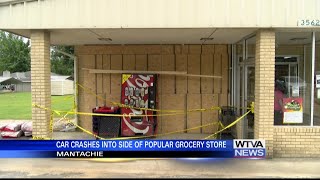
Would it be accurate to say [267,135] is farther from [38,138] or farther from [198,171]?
[38,138]

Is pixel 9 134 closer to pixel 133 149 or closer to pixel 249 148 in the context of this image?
pixel 133 149

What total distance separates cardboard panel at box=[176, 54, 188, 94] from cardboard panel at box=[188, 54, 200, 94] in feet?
0.40

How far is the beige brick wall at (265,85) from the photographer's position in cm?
834

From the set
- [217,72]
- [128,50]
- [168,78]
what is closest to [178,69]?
[168,78]

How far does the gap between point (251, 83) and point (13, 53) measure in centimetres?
6213

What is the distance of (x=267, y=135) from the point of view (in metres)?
8.45

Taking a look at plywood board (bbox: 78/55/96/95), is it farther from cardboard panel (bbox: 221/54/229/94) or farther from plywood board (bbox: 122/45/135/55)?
cardboard panel (bbox: 221/54/229/94)

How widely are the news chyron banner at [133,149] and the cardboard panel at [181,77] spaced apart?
4.34 m

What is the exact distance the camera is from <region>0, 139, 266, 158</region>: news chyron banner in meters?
7.48

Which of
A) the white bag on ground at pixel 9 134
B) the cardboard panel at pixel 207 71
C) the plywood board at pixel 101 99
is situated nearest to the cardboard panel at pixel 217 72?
the cardboard panel at pixel 207 71

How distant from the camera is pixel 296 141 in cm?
856

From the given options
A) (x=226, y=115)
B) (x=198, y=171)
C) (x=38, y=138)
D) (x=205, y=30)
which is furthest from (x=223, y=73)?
(x=38, y=138)

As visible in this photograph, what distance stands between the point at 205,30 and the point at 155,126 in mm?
3905

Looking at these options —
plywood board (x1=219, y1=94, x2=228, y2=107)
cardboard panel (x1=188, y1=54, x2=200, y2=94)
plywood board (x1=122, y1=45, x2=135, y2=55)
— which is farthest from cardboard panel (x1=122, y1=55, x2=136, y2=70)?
plywood board (x1=219, y1=94, x2=228, y2=107)
